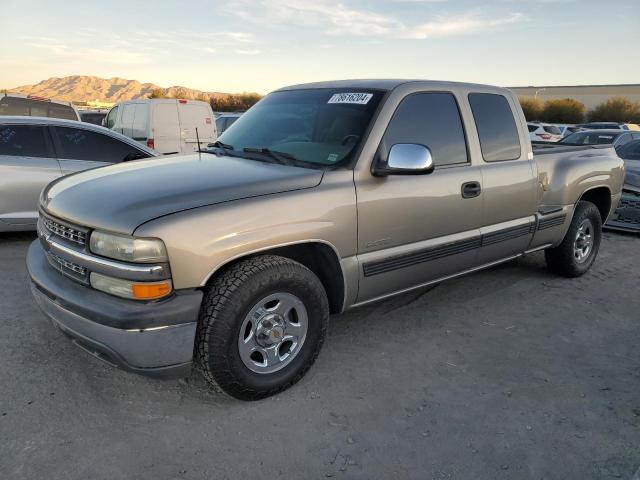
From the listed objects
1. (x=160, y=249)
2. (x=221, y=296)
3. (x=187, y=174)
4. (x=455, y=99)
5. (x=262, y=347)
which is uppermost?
(x=455, y=99)

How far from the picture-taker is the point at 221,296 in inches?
103

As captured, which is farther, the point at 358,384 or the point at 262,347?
the point at 358,384

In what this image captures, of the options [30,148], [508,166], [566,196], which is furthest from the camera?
[30,148]

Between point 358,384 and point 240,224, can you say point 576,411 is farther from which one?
point 240,224

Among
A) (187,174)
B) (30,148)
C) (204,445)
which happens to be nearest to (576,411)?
(204,445)

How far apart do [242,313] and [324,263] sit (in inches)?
27.1

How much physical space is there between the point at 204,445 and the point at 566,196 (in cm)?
388

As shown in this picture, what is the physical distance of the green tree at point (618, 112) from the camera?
50.3m

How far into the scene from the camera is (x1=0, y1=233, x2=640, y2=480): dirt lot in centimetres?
242

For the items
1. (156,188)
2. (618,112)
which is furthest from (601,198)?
(618,112)

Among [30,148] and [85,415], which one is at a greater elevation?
[30,148]

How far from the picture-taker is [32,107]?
10398 mm

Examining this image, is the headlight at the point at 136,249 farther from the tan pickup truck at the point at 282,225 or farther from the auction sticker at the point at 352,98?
the auction sticker at the point at 352,98

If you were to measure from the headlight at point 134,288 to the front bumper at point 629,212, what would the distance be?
6637 millimetres
